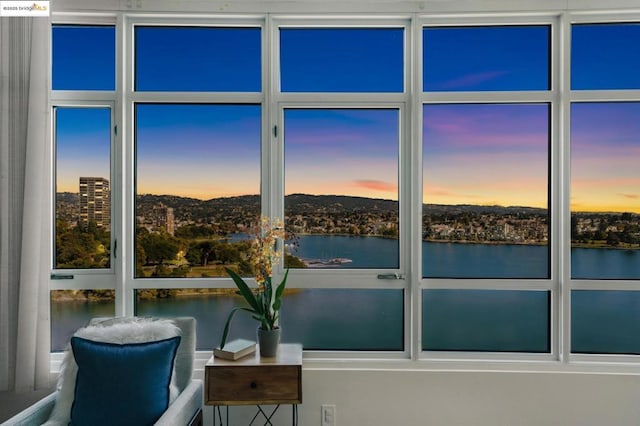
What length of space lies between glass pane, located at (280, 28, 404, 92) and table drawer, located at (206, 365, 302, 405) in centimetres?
167

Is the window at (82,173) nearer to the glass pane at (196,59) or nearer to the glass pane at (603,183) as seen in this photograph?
the glass pane at (196,59)

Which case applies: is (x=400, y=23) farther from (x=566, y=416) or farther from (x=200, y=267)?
(x=566, y=416)

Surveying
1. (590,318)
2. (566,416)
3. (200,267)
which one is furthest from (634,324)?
(200,267)

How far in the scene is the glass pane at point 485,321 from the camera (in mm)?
2455

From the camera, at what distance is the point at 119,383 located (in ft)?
5.56

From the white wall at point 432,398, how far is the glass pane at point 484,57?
1767 millimetres

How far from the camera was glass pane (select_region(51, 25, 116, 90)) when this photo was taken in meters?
2.46

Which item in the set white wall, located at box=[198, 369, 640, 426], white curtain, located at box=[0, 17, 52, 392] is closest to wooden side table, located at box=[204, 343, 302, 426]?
white wall, located at box=[198, 369, 640, 426]

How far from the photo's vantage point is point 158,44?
2498 mm

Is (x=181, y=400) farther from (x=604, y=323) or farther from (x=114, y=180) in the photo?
(x=604, y=323)

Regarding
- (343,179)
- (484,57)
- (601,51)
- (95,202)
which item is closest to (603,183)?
(601,51)

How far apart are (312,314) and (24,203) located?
1.78 m

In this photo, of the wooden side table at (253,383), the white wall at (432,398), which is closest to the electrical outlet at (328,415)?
the white wall at (432,398)

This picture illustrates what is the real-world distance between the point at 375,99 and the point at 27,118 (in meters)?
2.02
